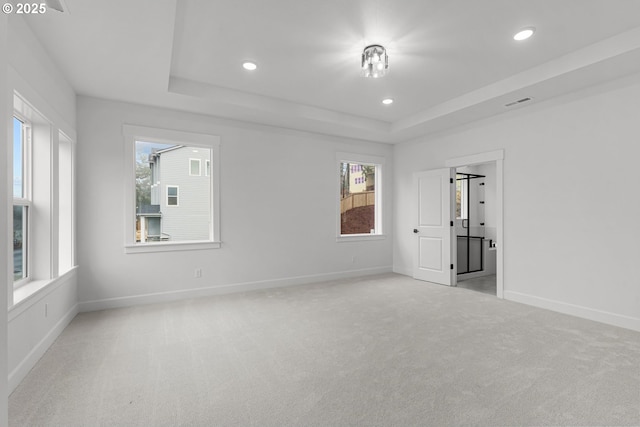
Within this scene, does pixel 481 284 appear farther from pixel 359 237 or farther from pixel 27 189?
pixel 27 189

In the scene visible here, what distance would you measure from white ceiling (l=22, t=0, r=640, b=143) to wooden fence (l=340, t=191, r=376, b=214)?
2506 mm

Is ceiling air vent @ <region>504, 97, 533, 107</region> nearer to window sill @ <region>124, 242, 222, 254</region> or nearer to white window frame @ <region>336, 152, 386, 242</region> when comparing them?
white window frame @ <region>336, 152, 386, 242</region>

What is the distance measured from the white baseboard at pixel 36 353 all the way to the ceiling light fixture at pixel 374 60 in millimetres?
3713

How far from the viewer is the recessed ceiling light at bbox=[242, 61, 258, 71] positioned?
136 inches

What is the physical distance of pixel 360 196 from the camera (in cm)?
700

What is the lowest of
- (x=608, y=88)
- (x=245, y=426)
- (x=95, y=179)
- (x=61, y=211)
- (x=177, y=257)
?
(x=245, y=426)

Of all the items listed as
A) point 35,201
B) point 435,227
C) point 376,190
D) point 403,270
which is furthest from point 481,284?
point 35,201

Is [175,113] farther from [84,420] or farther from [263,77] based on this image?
[84,420]

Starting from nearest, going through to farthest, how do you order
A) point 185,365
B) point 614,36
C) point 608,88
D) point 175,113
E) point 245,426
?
1. point 245,426
2. point 185,365
3. point 614,36
4. point 608,88
5. point 175,113

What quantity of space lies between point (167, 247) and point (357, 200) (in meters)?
4.00

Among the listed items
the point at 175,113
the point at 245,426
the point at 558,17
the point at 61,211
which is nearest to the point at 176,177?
the point at 175,113

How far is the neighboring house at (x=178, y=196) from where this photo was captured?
14.8 feet

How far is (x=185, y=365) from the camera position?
2562mm

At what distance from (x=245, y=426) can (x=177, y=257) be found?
3122mm
